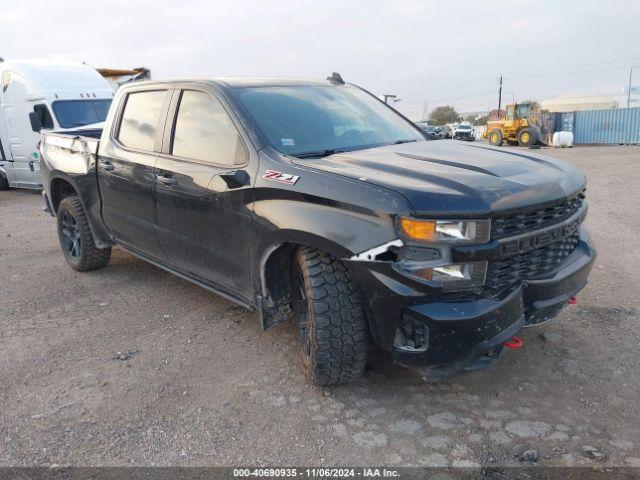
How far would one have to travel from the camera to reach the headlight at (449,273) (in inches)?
98.9

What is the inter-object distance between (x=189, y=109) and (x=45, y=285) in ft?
A: 8.79

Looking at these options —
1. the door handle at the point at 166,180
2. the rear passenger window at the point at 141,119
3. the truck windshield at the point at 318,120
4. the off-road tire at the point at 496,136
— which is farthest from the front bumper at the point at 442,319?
the off-road tire at the point at 496,136

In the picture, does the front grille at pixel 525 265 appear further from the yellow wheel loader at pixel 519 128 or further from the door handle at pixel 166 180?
the yellow wheel loader at pixel 519 128

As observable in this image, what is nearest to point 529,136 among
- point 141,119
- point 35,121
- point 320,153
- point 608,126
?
point 608,126

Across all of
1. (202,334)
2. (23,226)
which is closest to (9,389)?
(202,334)

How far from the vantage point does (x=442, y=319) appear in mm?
2477

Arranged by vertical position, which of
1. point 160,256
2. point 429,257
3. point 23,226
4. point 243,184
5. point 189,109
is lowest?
point 23,226

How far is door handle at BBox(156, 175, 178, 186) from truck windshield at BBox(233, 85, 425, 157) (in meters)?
0.75

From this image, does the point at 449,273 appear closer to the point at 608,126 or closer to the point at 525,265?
the point at 525,265

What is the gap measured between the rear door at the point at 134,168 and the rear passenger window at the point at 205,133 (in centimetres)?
26

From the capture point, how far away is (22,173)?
12328mm

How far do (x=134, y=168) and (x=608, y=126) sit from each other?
105ft

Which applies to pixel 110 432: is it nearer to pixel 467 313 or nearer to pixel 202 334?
pixel 202 334

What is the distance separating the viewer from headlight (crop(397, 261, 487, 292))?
2.51m
